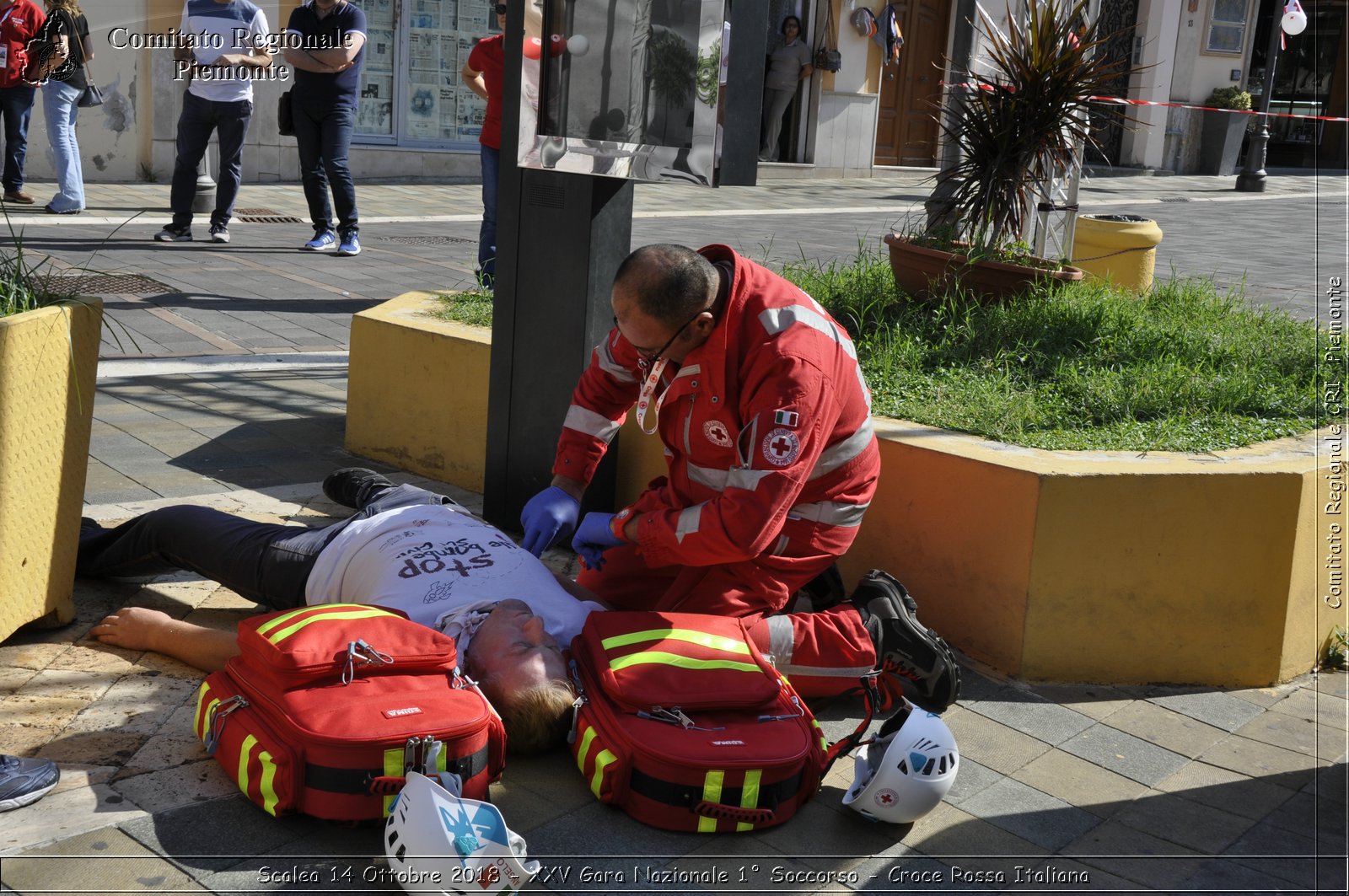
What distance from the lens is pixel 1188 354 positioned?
4.99 m

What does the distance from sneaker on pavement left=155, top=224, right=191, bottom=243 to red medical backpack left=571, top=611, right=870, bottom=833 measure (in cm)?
764

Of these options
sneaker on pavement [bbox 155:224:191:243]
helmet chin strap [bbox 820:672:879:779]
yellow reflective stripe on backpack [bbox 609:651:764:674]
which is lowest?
helmet chin strap [bbox 820:672:879:779]

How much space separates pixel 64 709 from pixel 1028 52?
14.6 ft

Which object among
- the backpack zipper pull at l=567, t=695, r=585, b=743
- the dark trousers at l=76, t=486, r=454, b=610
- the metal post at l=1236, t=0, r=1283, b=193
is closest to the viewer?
the backpack zipper pull at l=567, t=695, r=585, b=743

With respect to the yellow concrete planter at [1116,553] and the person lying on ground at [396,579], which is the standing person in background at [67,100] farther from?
the yellow concrete planter at [1116,553]

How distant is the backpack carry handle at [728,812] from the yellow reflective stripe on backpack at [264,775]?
0.85m

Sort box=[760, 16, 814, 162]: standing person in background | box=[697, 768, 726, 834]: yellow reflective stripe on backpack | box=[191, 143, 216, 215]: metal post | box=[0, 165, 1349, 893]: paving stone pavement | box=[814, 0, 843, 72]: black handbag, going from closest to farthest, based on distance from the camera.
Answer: box=[0, 165, 1349, 893]: paving stone pavement
box=[697, 768, 726, 834]: yellow reflective stripe on backpack
box=[191, 143, 216, 215]: metal post
box=[760, 16, 814, 162]: standing person in background
box=[814, 0, 843, 72]: black handbag

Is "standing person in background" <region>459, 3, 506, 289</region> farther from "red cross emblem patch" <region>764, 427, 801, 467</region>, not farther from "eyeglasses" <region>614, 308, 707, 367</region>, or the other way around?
"red cross emblem patch" <region>764, 427, 801, 467</region>

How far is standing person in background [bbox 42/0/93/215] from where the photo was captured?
1002 cm

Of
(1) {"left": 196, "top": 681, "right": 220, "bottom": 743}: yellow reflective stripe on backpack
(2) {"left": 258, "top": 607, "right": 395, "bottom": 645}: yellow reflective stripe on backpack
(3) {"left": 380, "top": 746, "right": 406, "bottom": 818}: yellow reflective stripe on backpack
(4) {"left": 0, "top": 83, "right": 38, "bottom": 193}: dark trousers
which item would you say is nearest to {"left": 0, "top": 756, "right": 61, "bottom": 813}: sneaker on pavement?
(1) {"left": 196, "top": 681, "right": 220, "bottom": 743}: yellow reflective stripe on backpack

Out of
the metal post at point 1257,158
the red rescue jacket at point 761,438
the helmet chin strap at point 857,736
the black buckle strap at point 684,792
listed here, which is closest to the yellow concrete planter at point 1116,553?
the red rescue jacket at point 761,438

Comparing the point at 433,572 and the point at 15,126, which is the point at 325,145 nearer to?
the point at 15,126

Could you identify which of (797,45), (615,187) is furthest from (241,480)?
(797,45)

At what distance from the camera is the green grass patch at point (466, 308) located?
17.3 feet
